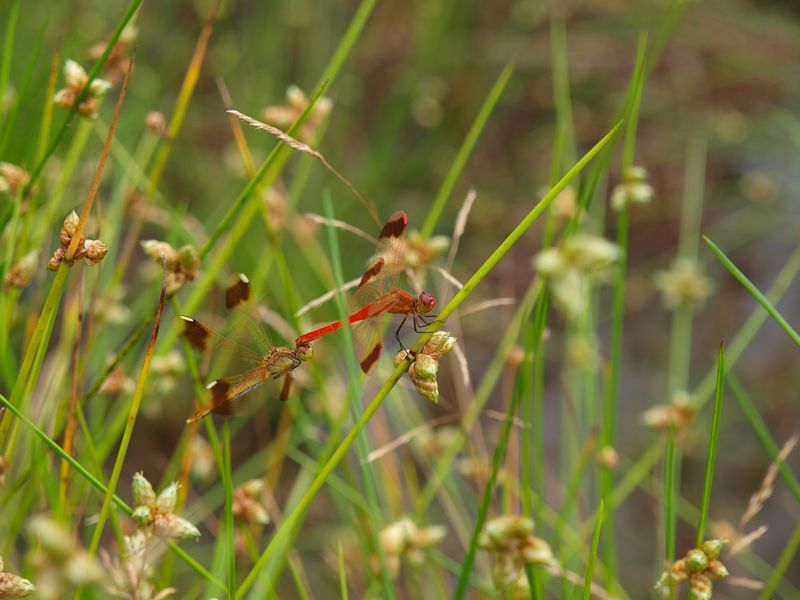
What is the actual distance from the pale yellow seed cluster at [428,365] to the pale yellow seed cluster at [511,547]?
0.40 ft

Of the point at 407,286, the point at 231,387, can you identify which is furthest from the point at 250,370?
the point at 407,286

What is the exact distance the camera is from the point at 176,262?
2.72 ft

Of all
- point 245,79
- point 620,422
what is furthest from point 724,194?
point 245,79

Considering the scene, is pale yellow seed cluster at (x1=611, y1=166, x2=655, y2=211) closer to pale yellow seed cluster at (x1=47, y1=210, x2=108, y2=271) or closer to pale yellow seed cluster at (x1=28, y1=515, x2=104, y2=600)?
pale yellow seed cluster at (x1=47, y1=210, x2=108, y2=271)

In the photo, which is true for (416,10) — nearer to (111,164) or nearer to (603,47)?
(603,47)

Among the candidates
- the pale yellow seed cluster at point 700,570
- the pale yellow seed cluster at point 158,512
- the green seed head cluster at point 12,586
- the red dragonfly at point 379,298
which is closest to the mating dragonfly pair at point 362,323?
the red dragonfly at point 379,298

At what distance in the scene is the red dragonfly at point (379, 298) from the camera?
0.81 m

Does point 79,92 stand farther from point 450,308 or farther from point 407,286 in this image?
point 407,286

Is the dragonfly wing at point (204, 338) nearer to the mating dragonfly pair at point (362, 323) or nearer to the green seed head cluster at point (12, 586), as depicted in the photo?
the mating dragonfly pair at point (362, 323)

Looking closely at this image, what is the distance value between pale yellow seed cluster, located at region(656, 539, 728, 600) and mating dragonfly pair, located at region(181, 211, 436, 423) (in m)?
0.33

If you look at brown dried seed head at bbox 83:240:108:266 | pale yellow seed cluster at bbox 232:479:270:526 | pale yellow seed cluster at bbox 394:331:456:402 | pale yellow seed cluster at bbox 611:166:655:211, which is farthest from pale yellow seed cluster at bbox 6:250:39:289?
pale yellow seed cluster at bbox 611:166:655:211

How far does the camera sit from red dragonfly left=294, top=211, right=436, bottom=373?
805mm

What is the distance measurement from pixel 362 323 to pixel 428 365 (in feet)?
0.81

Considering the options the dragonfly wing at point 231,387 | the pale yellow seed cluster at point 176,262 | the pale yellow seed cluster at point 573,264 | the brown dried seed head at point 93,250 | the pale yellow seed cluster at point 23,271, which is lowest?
the dragonfly wing at point 231,387
